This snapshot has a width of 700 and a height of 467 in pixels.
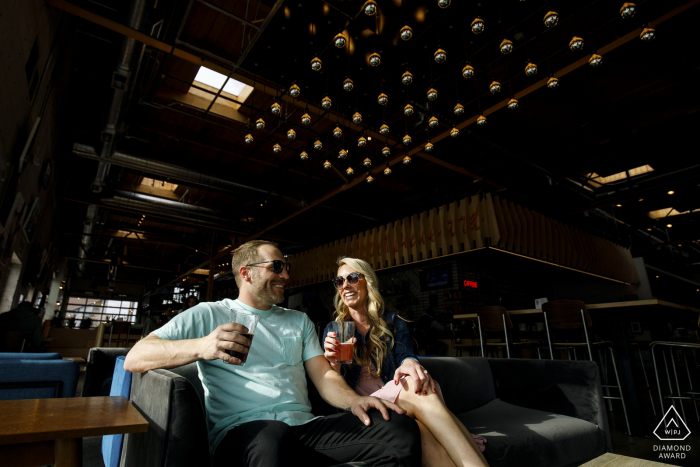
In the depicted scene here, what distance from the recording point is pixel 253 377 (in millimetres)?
1550

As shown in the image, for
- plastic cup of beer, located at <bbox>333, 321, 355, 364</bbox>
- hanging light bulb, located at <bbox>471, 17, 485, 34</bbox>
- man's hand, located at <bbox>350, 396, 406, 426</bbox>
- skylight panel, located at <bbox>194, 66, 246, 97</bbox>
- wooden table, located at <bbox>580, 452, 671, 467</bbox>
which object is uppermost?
skylight panel, located at <bbox>194, 66, 246, 97</bbox>

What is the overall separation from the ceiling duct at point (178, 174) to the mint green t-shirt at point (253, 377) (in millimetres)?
5352

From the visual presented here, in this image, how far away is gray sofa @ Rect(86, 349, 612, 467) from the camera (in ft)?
3.76

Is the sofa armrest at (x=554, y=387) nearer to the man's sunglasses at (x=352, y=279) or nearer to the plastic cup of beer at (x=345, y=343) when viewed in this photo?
the man's sunglasses at (x=352, y=279)

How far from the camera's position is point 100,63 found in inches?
195

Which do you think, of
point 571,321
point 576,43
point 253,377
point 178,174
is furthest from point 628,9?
point 178,174

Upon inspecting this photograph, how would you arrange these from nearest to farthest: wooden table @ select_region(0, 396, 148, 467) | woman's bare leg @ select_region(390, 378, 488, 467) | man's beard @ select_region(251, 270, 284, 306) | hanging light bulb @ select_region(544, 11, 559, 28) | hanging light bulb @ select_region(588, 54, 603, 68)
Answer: wooden table @ select_region(0, 396, 148, 467) → woman's bare leg @ select_region(390, 378, 488, 467) → man's beard @ select_region(251, 270, 284, 306) → hanging light bulb @ select_region(544, 11, 559, 28) → hanging light bulb @ select_region(588, 54, 603, 68)

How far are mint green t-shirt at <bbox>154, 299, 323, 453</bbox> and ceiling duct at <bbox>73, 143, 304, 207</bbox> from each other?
5352 millimetres

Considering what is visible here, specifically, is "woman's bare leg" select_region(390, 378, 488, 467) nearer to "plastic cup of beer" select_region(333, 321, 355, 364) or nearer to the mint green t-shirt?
"plastic cup of beer" select_region(333, 321, 355, 364)

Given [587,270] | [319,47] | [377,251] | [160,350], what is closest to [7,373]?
[160,350]

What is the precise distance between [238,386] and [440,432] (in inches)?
32.9

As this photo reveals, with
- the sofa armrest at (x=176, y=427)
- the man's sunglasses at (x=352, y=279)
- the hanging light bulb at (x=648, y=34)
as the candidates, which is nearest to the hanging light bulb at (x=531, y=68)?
the hanging light bulb at (x=648, y=34)

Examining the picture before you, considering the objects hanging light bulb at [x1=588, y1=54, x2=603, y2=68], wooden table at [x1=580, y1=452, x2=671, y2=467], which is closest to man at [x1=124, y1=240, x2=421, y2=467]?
wooden table at [x1=580, y1=452, x2=671, y2=467]

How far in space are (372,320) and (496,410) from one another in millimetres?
1132
